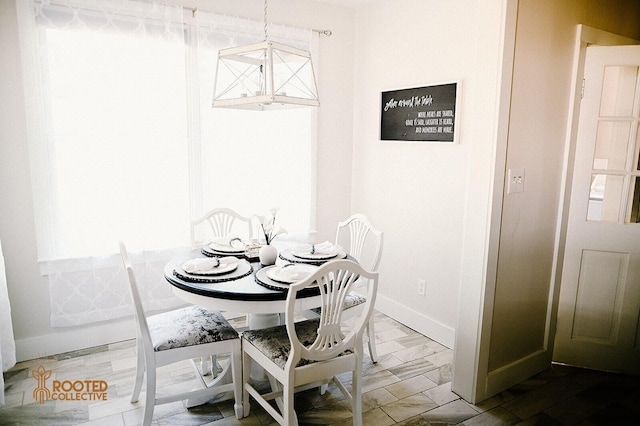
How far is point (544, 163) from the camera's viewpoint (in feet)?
8.33

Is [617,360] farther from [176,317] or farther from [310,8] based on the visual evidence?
[310,8]

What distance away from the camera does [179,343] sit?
6.93 ft

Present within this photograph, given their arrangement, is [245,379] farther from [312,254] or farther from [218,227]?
[218,227]

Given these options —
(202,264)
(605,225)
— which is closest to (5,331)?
(202,264)

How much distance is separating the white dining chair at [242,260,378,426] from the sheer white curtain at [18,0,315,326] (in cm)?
136

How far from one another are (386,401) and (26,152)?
269cm

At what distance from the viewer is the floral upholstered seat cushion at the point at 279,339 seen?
2025 millimetres

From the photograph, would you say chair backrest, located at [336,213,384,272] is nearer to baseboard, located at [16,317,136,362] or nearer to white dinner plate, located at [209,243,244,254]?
white dinner plate, located at [209,243,244,254]

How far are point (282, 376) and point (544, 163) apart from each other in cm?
191

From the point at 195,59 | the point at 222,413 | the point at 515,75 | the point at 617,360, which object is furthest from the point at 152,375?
the point at 617,360

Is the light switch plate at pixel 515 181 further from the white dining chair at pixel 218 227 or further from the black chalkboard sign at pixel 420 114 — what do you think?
the white dining chair at pixel 218 227

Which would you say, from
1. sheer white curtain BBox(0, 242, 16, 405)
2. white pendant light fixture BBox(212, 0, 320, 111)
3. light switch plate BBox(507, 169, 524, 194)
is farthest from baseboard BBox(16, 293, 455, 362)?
white pendant light fixture BBox(212, 0, 320, 111)

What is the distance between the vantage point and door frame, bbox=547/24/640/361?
2547 millimetres
